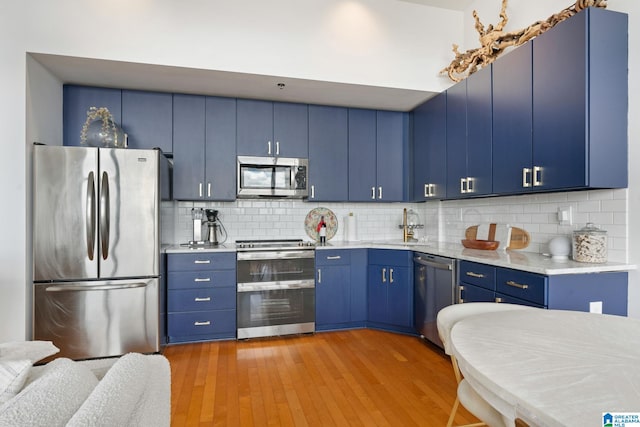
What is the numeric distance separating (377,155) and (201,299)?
2.40 metres

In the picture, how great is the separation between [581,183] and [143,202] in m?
3.11

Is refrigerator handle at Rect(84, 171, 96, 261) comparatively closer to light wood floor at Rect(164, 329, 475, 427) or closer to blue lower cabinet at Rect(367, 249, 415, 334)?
light wood floor at Rect(164, 329, 475, 427)

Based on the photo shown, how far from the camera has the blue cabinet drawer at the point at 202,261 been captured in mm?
3271

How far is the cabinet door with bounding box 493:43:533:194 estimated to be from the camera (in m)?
2.53

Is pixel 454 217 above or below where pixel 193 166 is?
below

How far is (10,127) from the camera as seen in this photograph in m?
2.63

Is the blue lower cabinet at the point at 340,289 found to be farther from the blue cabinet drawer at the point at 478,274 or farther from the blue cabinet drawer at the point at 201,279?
the blue cabinet drawer at the point at 478,274

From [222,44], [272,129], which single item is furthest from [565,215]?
[222,44]

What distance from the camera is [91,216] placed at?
2822 mm

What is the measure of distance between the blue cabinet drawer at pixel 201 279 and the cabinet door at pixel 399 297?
155cm

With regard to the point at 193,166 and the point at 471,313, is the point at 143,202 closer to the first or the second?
the point at 193,166

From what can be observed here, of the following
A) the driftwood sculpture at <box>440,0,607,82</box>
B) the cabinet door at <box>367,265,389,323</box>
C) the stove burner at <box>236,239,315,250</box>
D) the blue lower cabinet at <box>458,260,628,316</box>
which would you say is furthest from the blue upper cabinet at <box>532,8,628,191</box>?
the stove burner at <box>236,239,315,250</box>

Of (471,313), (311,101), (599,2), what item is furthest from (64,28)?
(599,2)

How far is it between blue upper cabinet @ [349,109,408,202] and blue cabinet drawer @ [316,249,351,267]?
666mm
